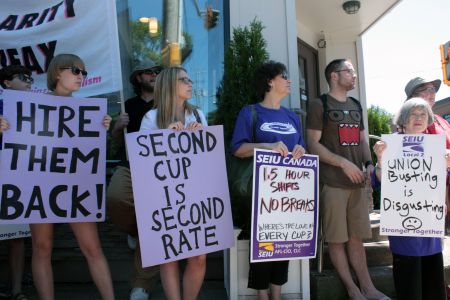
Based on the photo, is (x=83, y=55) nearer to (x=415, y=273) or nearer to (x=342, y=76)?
(x=342, y=76)

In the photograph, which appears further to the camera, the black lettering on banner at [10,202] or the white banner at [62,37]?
the white banner at [62,37]

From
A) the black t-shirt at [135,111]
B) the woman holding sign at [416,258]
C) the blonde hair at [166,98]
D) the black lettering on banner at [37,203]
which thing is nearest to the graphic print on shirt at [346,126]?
the woman holding sign at [416,258]

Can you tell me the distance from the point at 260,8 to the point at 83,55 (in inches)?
75.1

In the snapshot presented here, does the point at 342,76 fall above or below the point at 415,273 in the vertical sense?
above

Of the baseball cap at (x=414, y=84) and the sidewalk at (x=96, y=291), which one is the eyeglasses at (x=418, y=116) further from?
the sidewalk at (x=96, y=291)

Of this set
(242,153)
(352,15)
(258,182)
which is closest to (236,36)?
(242,153)

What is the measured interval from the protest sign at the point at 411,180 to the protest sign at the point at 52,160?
2050mm

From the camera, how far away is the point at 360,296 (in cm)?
340

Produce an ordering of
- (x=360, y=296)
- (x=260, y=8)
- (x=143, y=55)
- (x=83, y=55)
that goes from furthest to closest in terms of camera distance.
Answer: (x=143, y=55), (x=260, y=8), (x=83, y=55), (x=360, y=296)

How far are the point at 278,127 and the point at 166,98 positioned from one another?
893 millimetres

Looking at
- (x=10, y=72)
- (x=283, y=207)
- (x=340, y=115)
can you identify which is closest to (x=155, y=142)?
(x=283, y=207)

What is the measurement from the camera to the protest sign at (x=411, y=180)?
2.92 m

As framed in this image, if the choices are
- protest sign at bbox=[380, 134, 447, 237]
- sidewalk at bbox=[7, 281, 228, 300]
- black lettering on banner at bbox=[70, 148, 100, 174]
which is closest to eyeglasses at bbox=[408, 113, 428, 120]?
protest sign at bbox=[380, 134, 447, 237]

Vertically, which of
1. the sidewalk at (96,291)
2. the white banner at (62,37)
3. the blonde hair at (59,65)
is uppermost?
the white banner at (62,37)
